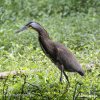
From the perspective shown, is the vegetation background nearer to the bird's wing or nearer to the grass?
the grass

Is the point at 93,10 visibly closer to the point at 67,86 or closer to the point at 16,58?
the point at 16,58

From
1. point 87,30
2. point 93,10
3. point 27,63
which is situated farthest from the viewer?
point 93,10

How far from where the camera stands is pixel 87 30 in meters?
12.7

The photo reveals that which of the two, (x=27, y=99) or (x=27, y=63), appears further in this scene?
(x=27, y=63)

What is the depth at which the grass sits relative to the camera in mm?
6113

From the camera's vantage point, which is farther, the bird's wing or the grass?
the bird's wing

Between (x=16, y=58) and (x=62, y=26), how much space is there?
3217 millimetres

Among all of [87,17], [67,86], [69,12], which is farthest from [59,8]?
[67,86]

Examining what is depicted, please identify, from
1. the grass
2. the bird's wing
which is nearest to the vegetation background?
the grass

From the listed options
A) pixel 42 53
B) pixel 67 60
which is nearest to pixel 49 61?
pixel 42 53

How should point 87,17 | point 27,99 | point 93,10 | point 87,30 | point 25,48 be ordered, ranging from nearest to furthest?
point 27,99 → point 25,48 → point 87,30 → point 87,17 → point 93,10

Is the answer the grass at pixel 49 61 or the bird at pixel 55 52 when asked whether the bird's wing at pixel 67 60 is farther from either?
the grass at pixel 49 61

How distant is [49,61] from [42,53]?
759 mm

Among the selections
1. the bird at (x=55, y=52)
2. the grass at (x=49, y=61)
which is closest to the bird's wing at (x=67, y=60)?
the bird at (x=55, y=52)
